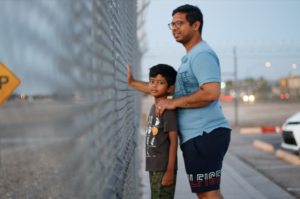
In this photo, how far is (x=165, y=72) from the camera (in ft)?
8.14

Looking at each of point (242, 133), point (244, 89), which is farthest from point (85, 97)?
point (244, 89)

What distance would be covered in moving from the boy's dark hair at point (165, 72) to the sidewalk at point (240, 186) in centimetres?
213

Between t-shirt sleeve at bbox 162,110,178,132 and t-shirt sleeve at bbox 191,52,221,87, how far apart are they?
0.38 m

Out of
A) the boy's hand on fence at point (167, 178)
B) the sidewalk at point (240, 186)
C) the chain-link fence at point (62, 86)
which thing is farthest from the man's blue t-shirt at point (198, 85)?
the sidewalk at point (240, 186)

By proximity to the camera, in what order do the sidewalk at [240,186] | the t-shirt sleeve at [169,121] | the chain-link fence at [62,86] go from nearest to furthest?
the chain-link fence at [62,86], the t-shirt sleeve at [169,121], the sidewalk at [240,186]

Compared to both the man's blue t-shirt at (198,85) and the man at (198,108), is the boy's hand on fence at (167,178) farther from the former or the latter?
the man's blue t-shirt at (198,85)

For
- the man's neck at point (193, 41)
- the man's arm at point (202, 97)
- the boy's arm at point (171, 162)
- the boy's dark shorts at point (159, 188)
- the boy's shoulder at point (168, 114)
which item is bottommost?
the boy's dark shorts at point (159, 188)

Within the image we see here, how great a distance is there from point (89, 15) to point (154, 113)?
1692 mm

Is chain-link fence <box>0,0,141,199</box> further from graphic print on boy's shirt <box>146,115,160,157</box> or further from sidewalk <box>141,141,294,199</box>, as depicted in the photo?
sidewalk <box>141,141,294,199</box>

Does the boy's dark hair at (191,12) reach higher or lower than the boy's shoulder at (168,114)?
higher

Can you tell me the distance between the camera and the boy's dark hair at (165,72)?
248 centimetres

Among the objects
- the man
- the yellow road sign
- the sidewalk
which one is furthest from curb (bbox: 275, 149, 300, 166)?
the yellow road sign

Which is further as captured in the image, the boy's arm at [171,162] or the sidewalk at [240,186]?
the sidewalk at [240,186]

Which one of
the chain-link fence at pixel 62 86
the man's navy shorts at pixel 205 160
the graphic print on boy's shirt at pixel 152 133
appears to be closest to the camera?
the chain-link fence at pixel 62 86
